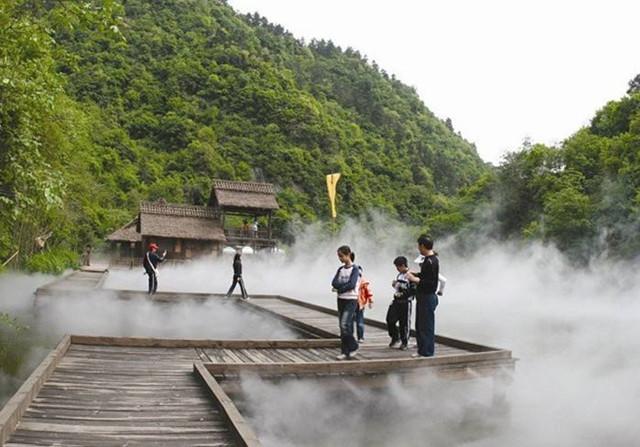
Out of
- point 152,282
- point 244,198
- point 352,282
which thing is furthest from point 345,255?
point 244,198

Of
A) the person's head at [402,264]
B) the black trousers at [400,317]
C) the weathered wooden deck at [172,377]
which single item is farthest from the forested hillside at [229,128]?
the person's head at [402,264]

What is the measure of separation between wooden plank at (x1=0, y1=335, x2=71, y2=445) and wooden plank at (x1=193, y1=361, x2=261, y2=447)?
145cm

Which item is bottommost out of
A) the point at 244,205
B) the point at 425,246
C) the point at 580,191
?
the point at 425,246

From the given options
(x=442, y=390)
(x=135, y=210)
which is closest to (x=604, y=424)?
(x=442, y=390)

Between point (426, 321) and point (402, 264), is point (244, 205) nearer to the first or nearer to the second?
point (402, 264)

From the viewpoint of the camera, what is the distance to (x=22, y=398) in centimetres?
449

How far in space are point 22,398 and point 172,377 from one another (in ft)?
5.76

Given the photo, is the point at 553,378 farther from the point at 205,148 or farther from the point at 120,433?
the point at 205,148

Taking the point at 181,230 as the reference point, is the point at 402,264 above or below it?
above

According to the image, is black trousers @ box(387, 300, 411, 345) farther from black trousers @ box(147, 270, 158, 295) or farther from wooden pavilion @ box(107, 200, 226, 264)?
wooden pavilion @ box(107, 200, 226, 264)

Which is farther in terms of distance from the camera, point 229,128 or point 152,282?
point 229,128

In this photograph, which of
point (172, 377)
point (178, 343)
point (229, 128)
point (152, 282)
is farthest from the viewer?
point (229, 128)

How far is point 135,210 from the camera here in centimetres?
4725

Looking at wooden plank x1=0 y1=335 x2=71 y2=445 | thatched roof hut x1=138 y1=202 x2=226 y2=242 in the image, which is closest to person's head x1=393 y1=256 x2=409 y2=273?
wooden plank x1=0 y1=335 x2=71 y2=445
